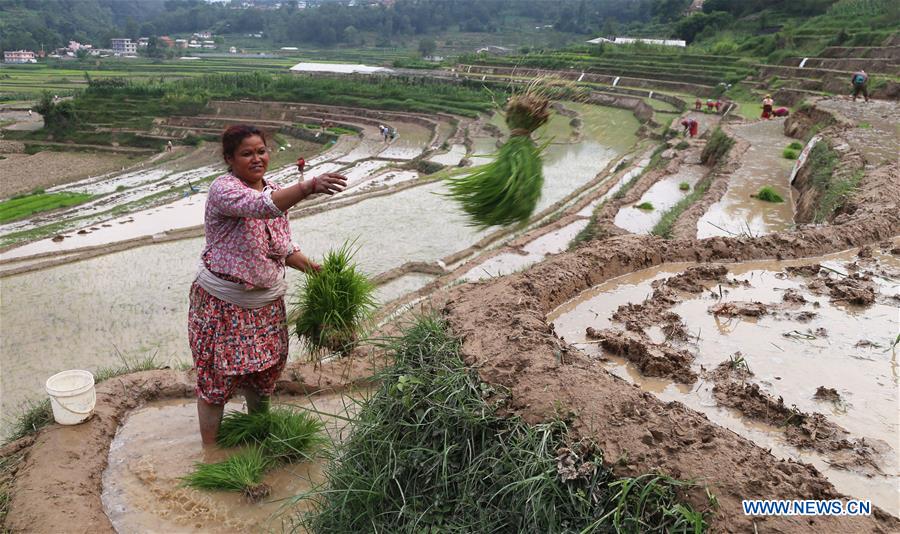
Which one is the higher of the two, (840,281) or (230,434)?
(840,281)

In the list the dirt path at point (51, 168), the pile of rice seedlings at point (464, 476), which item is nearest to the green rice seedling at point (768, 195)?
the pile of rice seedlings at point (464, 476)


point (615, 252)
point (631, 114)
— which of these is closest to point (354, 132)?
point (631, 114)

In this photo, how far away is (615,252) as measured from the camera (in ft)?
19.4

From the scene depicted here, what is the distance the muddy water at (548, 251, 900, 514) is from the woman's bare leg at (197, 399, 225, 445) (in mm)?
2323

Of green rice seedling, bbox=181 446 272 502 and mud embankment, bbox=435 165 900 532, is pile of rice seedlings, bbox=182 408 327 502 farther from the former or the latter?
mud embankment, bbox=435 165 900 532

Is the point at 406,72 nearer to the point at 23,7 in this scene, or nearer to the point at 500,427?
the point at 500,427

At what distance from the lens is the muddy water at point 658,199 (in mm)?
9359

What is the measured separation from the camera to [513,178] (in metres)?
3.60

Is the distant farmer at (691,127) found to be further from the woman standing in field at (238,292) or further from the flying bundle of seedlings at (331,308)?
the woman standing in field at (238,292)

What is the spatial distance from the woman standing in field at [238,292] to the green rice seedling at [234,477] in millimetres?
341

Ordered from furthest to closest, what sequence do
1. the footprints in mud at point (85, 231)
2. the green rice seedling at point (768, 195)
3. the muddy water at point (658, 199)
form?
1. the footprints in mud at point (85, 231)
2. the green rice seedling at point (768, 195)
3. the muddy water at point (658, 199)

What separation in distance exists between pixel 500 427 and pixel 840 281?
13.0 feet

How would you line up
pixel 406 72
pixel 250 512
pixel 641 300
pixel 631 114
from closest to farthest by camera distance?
pixel 250 512 → pixel 641 300 → pixel 631 114 → pixel 406 72

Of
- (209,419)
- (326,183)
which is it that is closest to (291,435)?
(209,419)
